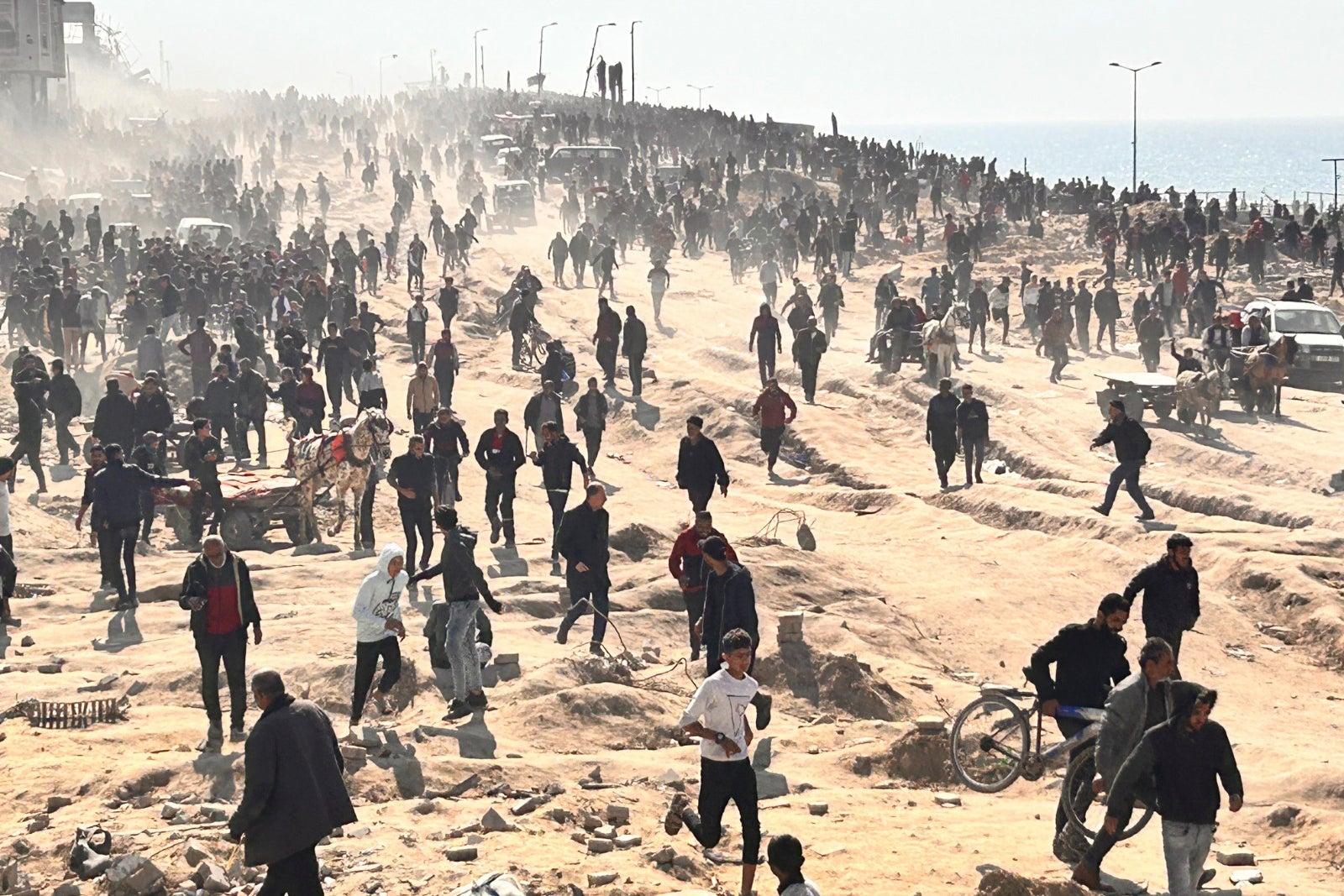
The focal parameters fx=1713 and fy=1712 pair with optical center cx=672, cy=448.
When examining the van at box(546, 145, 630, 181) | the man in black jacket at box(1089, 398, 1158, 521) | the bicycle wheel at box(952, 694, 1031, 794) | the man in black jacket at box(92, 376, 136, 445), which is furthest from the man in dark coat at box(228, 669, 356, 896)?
the van at box(546, 145, 630, 181)

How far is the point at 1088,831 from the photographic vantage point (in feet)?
31.3

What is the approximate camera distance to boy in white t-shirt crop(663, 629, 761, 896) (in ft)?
29.6

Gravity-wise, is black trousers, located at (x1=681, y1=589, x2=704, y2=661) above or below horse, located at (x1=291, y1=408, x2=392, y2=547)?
below

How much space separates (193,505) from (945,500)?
30.7 feet

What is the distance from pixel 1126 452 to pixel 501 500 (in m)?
7.07

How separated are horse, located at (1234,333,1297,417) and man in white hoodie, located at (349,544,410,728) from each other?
18.6 meters

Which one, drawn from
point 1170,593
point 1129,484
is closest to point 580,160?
point 1129,484

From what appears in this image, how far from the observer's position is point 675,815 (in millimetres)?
9844

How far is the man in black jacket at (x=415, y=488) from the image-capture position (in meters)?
15.9

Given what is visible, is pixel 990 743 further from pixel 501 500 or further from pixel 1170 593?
pixel 501 500

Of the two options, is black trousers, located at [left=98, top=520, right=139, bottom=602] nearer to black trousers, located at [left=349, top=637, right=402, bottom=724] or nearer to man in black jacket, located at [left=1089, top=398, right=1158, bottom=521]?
black trousers, located at [left=349, top=637, right=402, bottom=724]

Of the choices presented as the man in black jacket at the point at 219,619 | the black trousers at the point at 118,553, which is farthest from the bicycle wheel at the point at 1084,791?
the black trousers at the point at 118,553

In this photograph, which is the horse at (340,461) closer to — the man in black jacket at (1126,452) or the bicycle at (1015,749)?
the man in black jacket at (1126,452)

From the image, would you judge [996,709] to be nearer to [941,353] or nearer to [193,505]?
[193,505]
